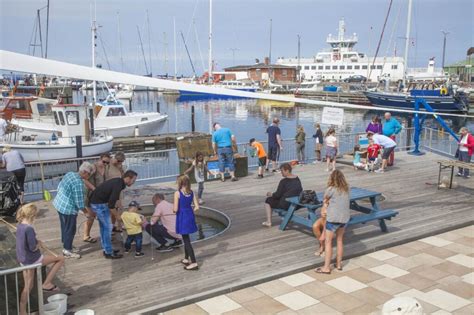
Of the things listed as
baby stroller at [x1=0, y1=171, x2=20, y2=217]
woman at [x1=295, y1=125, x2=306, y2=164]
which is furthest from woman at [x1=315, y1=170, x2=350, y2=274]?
woman at [x1=295, y1=125, x2=306, y2=164]

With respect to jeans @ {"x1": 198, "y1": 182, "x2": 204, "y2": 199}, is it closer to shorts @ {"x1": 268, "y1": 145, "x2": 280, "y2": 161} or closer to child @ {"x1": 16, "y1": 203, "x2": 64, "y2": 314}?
shorts @ {"x1": 268, "y1": 145, "x2": 280, "y2": 161}

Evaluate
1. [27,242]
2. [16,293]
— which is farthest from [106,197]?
[16,293]

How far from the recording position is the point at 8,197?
8633 millimetres

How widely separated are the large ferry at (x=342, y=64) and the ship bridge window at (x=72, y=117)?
82.0 metres

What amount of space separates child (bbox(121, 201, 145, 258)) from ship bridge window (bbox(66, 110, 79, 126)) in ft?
63.3

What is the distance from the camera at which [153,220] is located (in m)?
6.96

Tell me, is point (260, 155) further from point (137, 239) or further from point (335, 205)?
point (335, 205)

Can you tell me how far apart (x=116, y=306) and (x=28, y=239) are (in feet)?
4.17

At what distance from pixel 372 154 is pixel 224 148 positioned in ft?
15.1

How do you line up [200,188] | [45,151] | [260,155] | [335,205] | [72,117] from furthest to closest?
[72,117], [45,151], [260,155], [200,188], [335,205]

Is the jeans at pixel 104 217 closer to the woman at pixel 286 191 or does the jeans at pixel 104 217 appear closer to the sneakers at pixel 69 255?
the sneakers at pixel 69 255

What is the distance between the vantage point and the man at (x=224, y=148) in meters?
11.5

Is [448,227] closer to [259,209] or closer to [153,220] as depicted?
[259,209]

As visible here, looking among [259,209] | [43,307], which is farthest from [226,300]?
[259,209]
